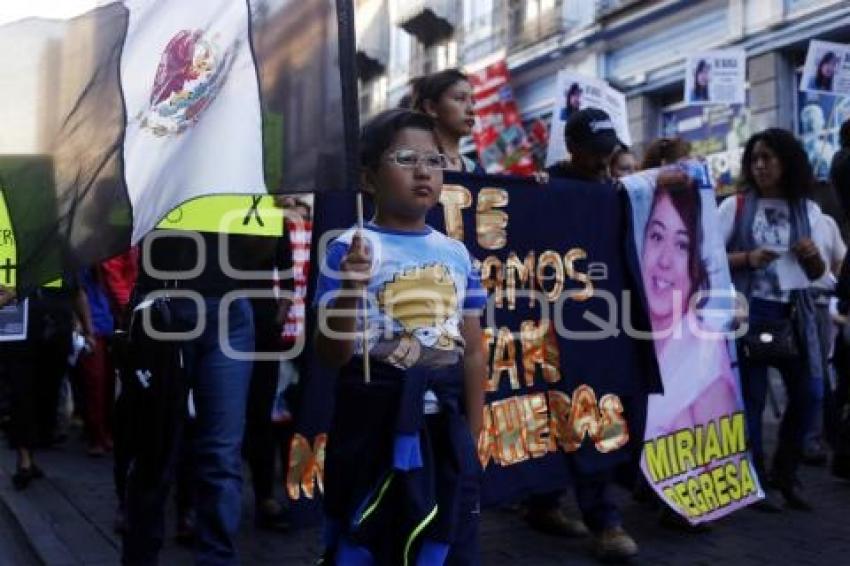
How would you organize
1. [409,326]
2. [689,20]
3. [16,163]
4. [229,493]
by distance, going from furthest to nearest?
[689,20] → [229,493] → [16,163] → [409,326]

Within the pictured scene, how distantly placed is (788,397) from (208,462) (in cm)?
309

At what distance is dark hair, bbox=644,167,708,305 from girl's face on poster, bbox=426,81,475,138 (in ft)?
3.19

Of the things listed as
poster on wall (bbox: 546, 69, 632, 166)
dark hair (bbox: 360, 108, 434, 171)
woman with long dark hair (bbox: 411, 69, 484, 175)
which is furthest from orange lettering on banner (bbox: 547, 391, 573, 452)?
poster on wall (bbox: 546, 69, 632, 166)

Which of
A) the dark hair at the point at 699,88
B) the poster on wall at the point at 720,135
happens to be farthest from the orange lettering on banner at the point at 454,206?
the poster on wall at the point at 720,135

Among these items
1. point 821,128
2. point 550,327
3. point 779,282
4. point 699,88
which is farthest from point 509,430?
point 821,128

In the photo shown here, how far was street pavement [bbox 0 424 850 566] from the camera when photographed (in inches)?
169

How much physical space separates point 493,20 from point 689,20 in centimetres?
633

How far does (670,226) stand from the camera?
4684 millimetres

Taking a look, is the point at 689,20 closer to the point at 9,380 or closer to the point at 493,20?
the point at 493,20

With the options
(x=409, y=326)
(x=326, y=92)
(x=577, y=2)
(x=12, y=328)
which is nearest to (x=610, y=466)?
(x=409, y=326)

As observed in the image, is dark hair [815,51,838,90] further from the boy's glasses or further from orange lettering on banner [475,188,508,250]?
the boy's glasses

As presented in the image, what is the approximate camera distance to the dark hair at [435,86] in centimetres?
438

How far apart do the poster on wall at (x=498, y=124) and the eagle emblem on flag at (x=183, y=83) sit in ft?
47.4

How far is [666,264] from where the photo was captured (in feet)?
15.3
